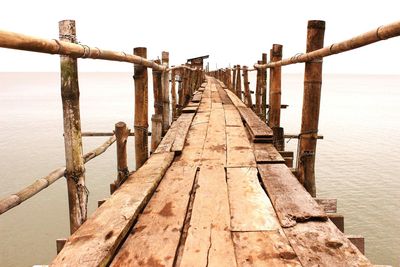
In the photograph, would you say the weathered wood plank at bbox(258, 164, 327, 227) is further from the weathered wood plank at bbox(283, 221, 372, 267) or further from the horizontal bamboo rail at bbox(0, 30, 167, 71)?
the horizontal bamboo rail at bbox(0, 30, 167, 71)

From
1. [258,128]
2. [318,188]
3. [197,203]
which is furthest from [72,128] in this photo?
[318,188]

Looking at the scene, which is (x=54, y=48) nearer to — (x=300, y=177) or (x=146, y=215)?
(x=146, y=215)

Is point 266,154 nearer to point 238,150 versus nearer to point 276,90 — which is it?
point 238,150

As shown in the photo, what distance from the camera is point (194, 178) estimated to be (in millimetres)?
3365

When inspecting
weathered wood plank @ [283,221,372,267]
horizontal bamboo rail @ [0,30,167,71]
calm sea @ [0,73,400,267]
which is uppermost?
horizontal bamboo rail @ [0,30,167,71]

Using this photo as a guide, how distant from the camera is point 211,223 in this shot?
2375 millimetres

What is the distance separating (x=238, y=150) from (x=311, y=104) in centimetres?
120

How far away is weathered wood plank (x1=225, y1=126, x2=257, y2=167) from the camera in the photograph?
3.81 meters

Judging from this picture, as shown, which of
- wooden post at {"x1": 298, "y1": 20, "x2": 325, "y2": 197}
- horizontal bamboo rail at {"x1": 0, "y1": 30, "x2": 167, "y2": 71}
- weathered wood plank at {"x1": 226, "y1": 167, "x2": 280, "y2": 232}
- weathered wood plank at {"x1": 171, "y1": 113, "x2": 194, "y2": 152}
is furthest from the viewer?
weathered wood plank at {"x1": 171, "y1": 113, "x2": 194, "y2": 152}

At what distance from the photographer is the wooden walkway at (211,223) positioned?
1.95 meters

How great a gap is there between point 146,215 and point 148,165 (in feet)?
3.86

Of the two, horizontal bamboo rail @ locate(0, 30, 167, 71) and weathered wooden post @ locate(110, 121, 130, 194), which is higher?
horizontal bamboo rail @ locate(0, 30, 167, 71)

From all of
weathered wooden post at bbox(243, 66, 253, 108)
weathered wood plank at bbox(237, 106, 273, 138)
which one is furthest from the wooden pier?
weathered wooden post at bbox(243, 66, 253, 108)

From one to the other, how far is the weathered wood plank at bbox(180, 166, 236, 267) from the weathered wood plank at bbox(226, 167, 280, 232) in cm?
7
